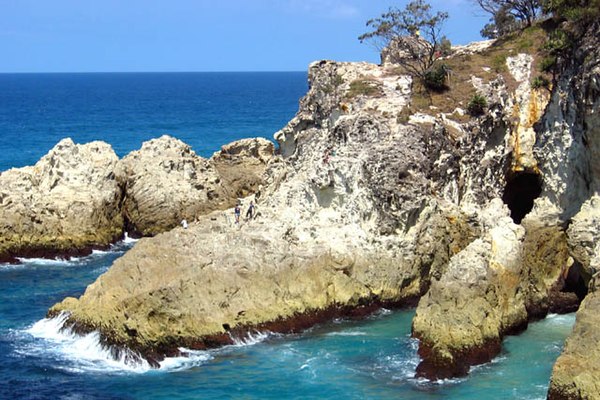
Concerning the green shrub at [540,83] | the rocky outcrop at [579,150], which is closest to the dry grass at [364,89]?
the green shrub at [540,83]

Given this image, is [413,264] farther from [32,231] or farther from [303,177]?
[32,231]

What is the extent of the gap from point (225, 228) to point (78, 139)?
6775cm

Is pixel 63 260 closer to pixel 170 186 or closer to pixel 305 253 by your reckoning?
pixel 170 186

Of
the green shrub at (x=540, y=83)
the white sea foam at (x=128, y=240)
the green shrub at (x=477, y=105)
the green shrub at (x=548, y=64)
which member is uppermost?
the green shrub at (x=548, y=64)

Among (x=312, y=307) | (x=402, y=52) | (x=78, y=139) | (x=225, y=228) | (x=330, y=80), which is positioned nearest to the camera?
(x=312, y=307)

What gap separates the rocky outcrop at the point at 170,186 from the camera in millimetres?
54562

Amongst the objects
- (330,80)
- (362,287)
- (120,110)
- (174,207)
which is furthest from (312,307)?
(120,110)

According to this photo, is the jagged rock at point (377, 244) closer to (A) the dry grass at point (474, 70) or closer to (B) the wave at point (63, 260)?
(A) the dry grass at point (474, 70)

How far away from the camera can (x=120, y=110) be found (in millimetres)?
145750

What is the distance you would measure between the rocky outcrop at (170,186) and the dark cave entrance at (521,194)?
18595 mm

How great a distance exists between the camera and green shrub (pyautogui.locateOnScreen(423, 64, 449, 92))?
46.0 m

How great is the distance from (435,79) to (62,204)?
22.0 meters

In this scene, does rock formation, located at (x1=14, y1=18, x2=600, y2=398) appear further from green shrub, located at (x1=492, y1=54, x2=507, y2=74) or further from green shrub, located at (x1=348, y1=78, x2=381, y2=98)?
green shrub, located at (x1=492, y1=54, x2=507, y2=74)

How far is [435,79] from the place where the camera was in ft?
151
